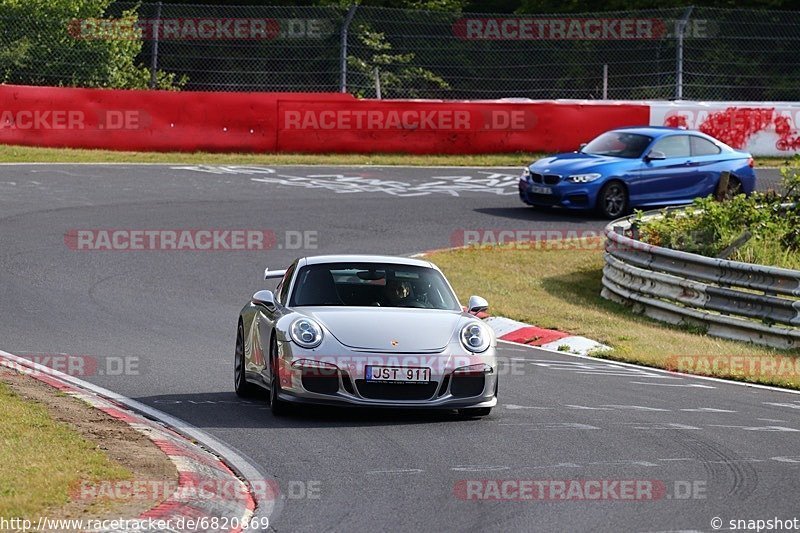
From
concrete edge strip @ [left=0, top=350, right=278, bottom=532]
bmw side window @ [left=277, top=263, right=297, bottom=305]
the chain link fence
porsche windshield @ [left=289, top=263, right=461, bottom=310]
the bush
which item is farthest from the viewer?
the chain link fence

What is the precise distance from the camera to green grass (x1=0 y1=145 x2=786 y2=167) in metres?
26.5

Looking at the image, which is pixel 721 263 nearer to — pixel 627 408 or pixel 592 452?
pixel 627 408

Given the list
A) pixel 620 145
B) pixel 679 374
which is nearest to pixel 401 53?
pixel 620 145

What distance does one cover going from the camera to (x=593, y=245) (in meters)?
21.1

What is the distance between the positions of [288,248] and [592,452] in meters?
11.7

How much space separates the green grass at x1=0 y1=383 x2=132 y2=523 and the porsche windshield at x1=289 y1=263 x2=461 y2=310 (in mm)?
2285

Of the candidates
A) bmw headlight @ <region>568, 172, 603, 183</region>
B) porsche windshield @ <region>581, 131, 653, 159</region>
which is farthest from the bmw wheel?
porsche windshield @ <region>581, 131, 653, 159</region>

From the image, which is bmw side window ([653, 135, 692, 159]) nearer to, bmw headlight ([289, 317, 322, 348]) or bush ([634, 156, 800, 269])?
bush ([634, 156, 800, 269])

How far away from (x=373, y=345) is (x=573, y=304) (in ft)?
25.9

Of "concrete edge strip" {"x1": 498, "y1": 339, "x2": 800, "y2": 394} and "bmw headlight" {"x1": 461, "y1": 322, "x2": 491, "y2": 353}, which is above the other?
"bmw headlight" {"x1": 461, "y1": 322, "x2": 491, "y2": 353}

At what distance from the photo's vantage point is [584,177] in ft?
75.4

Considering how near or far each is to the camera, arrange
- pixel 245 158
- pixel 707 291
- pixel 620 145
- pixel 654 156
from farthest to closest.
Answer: pixel 245 158
pixel 620 145
pixel 654 156
pixel 707 291

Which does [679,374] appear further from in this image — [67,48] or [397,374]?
[67,48]

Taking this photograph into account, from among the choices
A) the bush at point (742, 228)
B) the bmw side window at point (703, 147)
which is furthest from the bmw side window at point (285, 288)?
the bmw side window at point (703, 147)
